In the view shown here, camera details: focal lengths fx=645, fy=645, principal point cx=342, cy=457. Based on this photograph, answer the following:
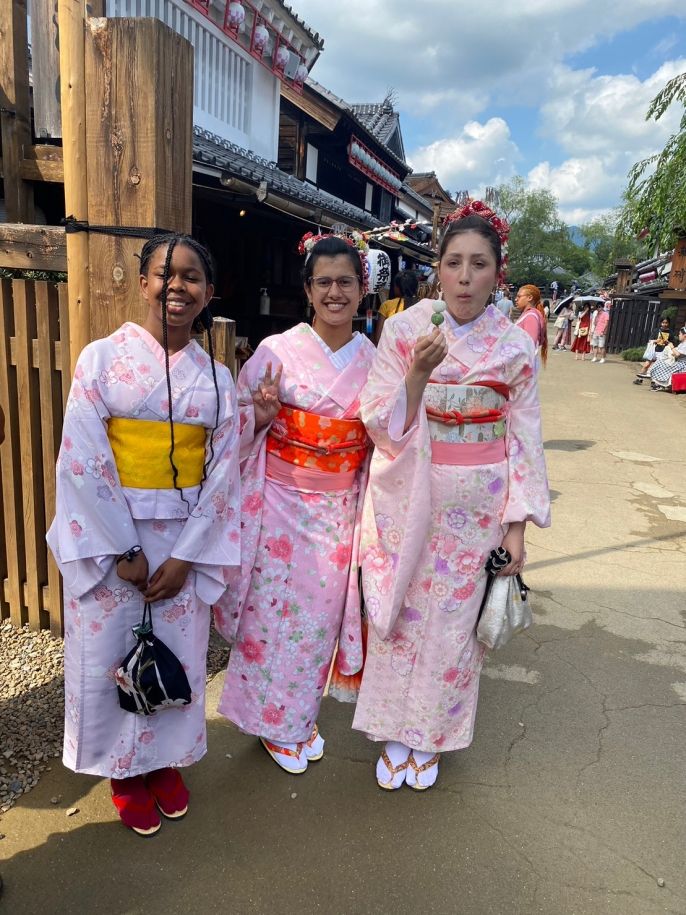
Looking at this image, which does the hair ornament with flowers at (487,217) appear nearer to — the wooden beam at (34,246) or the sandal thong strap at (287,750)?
the wooden beam at (34,246)

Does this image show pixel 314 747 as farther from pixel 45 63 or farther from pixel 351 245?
pixel 45 63

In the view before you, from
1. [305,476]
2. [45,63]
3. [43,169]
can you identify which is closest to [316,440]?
[305,476]

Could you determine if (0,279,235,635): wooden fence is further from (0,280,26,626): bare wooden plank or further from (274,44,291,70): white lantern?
(274,44,291,70): white lantern

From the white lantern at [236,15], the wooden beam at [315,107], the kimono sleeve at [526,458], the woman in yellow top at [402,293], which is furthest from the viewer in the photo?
the wooden beam at [315,107]

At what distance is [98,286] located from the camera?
2605 millimetres

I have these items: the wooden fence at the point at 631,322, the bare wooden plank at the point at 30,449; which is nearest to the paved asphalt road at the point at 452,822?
the bare wooden plank at the point at 30,449

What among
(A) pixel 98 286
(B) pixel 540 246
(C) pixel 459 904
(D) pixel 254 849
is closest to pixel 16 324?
(A) pixel 98 286

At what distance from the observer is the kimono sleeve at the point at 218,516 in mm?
2025

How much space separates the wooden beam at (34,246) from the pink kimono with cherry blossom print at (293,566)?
1062 mm

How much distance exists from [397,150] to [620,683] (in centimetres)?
2241

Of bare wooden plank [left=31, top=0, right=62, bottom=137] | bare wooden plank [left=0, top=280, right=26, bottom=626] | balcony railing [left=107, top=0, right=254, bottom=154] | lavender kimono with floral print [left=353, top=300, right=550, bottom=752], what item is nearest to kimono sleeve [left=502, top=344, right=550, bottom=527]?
lavender kimono with floral print [left=353, top=300, right=550, bottom=752]

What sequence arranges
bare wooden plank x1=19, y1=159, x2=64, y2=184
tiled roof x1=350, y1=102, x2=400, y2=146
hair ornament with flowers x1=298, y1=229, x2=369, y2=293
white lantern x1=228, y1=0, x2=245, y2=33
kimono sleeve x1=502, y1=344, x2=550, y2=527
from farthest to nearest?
tiled roof x1=350, y1=102, x2=400, y2=146 < white lantern x1=228, y1=0, x2=245, y2=33 < bare wooden plank x1=19, y1=159, x2=64, y2=184 < hair ornament with flowers x1=298, y1=229, x2=369, y2=293 < kimono sleeve x1=502, y1=344, x2=550, y2=527

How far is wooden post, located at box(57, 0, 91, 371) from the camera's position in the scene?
2.45 meters

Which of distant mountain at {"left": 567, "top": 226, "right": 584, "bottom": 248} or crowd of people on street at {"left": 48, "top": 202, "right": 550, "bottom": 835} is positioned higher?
distant mountain at {"left": 567, "top": 226, "right": 584, "bottom": 248}
